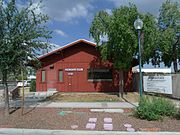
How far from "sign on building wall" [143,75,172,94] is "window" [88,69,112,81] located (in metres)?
4.76

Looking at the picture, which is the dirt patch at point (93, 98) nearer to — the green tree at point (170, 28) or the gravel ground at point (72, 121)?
the gravel ground at point (72, 121)

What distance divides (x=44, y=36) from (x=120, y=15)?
31.3 feet

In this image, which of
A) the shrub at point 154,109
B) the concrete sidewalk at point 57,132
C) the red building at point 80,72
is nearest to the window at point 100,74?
the red building at point 80,72

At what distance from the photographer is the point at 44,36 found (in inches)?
533

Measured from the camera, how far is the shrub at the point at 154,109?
38.8ft

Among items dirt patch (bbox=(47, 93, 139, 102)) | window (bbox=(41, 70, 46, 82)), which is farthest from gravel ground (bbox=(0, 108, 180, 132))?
window (bbox=(41, 70, 46, 82))

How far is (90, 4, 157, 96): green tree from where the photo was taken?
21344 millimetres

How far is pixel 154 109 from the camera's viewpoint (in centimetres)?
1203

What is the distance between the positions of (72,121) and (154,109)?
131 inches

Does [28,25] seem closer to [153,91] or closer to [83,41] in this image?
[153,91]

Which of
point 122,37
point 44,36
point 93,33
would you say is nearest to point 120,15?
point 122,37

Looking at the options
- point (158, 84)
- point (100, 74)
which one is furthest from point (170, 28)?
point (158, 84)

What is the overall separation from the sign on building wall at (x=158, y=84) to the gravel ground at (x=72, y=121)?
8.83 meters

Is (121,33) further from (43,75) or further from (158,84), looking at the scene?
(43,75)
